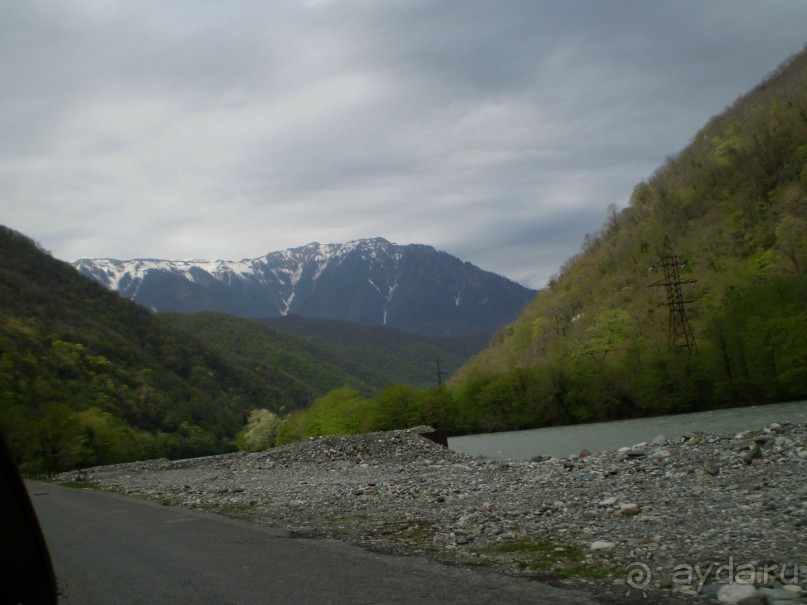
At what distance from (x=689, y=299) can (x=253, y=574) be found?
316 ft

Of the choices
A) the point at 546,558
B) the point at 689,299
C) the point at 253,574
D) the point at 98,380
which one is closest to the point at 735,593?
the point at 546,558

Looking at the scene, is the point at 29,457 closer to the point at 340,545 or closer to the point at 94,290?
the point at 340,545

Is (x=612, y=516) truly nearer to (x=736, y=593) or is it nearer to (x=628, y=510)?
(x=628, y=510)

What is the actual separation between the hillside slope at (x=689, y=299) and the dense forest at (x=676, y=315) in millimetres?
202

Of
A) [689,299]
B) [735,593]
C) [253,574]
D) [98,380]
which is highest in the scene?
[98,380]

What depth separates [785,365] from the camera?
59406 mm

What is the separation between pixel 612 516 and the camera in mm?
10969

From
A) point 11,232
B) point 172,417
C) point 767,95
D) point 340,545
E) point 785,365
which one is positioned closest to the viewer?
point 340,545

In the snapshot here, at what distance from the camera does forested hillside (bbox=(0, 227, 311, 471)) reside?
75875 mm

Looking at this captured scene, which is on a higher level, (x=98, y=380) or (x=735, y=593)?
(x=98, y=380)

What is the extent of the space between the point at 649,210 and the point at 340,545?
153841mm

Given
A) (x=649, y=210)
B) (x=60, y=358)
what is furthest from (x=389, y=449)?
(x=649, y=210)

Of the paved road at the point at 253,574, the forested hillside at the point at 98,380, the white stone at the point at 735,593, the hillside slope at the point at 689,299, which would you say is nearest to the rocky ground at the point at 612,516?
the white stone at the point at 735,593

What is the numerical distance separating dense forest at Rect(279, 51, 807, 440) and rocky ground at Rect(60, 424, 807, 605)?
49389 mm
